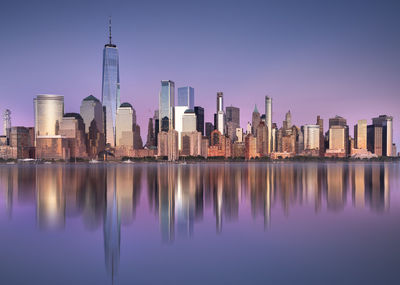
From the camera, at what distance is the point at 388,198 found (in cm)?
4156

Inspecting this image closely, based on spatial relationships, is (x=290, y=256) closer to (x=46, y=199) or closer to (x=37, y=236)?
(x=37, y=236)

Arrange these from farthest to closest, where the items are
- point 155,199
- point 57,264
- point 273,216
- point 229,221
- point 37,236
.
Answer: point 155,199 < point 273,216 < point 229,221 < point 37,236 < point 57,264

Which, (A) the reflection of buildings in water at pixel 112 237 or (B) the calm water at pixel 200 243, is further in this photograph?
(A) the reflection of buildings in water at pixel 112 237

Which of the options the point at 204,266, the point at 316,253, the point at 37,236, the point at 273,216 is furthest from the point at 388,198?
the point at 37,236

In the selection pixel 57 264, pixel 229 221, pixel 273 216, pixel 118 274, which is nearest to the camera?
pixel 118 274

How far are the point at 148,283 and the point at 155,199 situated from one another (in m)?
25.5

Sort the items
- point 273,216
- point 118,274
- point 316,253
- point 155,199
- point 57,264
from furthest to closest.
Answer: point 155,199 < point 273,216 < point 316,253 < point 57,264 < point 118,274

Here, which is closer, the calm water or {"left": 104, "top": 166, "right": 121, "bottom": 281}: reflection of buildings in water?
the calm water

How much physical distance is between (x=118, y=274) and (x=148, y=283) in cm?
199

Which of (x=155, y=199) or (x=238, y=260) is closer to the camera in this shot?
(x=238, y=260)

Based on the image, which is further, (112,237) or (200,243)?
(112,237)

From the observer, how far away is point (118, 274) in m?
→ 15.7

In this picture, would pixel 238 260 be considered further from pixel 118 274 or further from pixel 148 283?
pixel 118 274

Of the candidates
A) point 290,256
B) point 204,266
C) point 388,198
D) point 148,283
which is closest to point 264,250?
point 290,256
